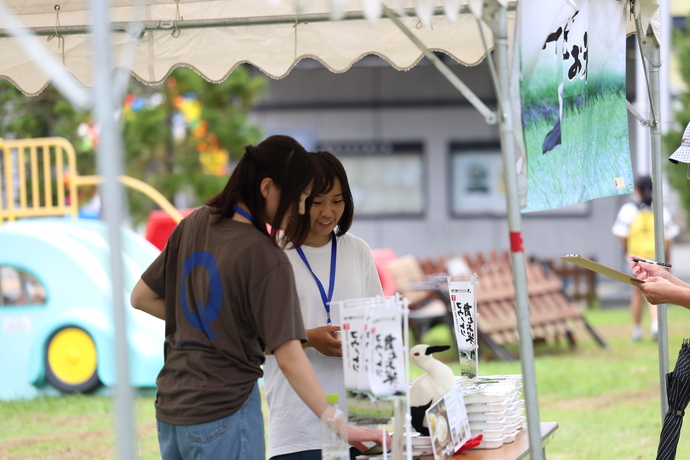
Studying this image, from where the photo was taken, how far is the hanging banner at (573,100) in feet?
8.26

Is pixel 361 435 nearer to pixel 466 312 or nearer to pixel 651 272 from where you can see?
pixel 466 312

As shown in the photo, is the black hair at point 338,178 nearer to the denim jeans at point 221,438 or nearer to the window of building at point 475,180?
the denim jeans at point 221,438

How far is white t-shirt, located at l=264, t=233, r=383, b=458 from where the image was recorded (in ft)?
9.27

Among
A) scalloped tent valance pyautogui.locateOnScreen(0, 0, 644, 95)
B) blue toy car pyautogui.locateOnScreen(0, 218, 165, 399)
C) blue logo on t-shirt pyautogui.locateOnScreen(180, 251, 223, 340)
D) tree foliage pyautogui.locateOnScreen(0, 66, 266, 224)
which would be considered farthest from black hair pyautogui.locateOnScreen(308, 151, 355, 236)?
tree foliage pyautogui.locateOnScreen(0, 66, 266, 224)

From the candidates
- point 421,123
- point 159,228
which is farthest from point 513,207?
point 421,123

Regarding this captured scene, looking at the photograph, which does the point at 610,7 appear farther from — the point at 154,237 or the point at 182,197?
the point at 182,197

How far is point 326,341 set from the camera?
273cm

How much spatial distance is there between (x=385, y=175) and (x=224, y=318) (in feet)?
43.4

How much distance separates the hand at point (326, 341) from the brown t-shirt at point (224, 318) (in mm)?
448

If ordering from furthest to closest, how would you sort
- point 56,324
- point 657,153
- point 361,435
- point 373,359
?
1. point 56,324
2. point 657,153
3. point 361,435
4. point 373,359

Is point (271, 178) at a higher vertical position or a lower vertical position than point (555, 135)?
lower

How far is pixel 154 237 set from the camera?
10.4 metres

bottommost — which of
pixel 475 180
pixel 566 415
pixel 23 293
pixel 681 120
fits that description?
pixel 566 415

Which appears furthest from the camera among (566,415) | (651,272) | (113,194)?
(566,415)
